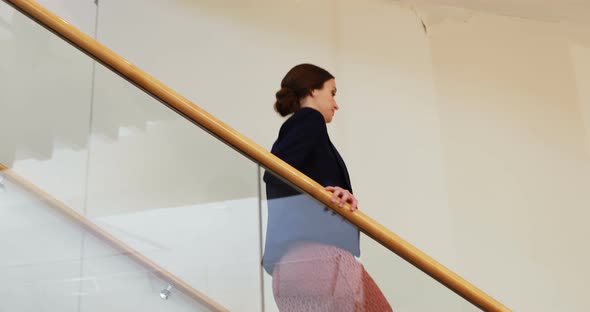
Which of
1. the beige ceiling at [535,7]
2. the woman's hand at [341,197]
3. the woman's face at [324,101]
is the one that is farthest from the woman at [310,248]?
the beige ceiling at [535,7]

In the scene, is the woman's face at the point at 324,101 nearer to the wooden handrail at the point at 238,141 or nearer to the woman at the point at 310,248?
the woman at the point at 310,248

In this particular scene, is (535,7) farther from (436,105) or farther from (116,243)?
(116,243)

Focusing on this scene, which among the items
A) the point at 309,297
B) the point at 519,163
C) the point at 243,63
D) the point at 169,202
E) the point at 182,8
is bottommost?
the point at 309,297

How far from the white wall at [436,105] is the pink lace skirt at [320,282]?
1.85 m

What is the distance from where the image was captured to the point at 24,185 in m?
1.97

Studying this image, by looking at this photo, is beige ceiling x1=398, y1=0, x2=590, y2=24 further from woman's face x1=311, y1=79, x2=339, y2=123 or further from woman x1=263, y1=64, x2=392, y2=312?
woman x1=263, y1=64, x2=392, y2=312

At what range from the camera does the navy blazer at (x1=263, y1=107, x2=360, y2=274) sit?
1789mm

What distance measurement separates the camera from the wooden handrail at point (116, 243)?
1919 mm

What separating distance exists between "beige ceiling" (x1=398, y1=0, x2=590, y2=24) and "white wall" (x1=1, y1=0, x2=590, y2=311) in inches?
2.1

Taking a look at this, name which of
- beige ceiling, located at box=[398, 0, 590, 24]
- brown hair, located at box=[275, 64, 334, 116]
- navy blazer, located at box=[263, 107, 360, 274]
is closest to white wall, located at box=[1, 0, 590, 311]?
beige ceiling, located at box=[398, 0, 590, 24]

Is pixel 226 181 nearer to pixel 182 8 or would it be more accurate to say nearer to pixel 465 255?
pixel 182 8

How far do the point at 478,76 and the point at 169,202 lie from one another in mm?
2811

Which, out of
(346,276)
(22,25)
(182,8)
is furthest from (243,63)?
(346,276)

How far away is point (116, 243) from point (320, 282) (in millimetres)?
562
